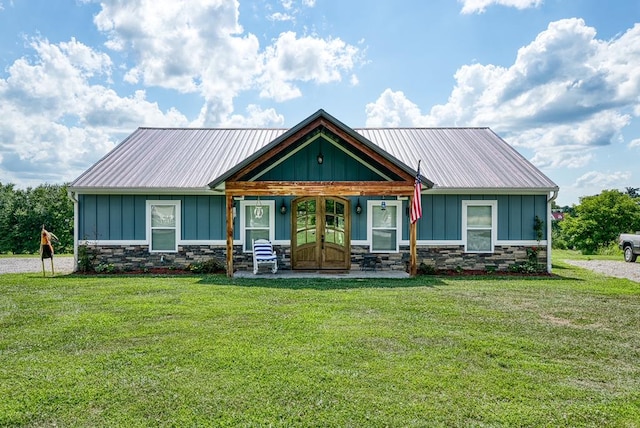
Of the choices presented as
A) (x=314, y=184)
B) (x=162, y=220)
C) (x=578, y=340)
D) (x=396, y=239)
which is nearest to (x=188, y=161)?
(x=162, y=220)

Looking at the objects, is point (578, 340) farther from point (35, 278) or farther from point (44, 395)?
point (35, 278)

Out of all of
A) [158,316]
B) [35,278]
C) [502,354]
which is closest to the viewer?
[502,354]

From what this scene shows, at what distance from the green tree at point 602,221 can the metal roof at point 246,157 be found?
18745 millimetres

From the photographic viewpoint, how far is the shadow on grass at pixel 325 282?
925cm

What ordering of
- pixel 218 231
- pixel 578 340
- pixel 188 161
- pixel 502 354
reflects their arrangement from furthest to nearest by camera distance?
pixel 188 161 < pixel 218 231 < pixel 578 340 < pixel 502 354

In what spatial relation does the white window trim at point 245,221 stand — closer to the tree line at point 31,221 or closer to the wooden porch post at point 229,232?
the wooden porch post at point 229,232

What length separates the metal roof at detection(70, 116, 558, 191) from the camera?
12.1 m

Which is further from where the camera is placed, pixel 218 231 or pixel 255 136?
pixel 255 136

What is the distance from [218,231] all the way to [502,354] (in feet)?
29.3

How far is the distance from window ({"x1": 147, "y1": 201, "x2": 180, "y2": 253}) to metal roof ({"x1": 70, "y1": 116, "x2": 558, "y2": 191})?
0.63m

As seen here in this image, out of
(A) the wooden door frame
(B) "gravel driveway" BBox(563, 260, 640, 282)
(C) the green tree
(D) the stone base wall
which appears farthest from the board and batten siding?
(C) the green tree

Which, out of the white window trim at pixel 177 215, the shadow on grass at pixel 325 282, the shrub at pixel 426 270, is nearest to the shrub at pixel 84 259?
the white window trim at pixel 177 215

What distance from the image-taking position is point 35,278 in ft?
34.2

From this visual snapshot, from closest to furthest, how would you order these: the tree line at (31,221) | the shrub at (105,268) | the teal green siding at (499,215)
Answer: the shrub at (105,268) < the teal green siding at (499,215) < the tree line at (31,221)
